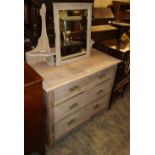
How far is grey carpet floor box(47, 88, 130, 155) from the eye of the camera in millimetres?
1687

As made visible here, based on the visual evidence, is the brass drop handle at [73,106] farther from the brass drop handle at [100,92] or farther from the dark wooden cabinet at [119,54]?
the dark wooden cabinet at [119,54]

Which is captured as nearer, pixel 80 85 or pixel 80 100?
pixel 80 85

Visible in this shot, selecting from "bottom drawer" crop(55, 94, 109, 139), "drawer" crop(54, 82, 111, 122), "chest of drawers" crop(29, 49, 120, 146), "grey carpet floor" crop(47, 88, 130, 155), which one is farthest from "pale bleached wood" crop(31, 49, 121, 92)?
"grey carpet floor" crop(47, 88, 130, 155)

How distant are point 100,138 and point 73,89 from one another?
0.69m

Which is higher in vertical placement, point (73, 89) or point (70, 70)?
point (70, 70)

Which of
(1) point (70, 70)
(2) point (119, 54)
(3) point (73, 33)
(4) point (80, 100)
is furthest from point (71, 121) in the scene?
(2) point (119, 54)

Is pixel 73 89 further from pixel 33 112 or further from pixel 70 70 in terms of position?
pixel 33 112

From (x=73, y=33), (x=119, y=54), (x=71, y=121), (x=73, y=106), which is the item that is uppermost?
(x=73, y=33)

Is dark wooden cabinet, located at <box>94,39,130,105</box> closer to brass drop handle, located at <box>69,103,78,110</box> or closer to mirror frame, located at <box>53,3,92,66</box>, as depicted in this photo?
mirror frame, located at <box>53,3,92,66</box>

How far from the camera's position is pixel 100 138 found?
1828 mm

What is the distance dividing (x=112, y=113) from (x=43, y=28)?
1.34 m

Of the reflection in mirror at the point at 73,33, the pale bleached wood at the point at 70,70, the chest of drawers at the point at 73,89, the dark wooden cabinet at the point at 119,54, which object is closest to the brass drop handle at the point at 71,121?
the chest of drawers at the point at 73,89

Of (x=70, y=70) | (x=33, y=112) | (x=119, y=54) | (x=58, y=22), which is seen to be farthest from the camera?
(x=119, y=54)
